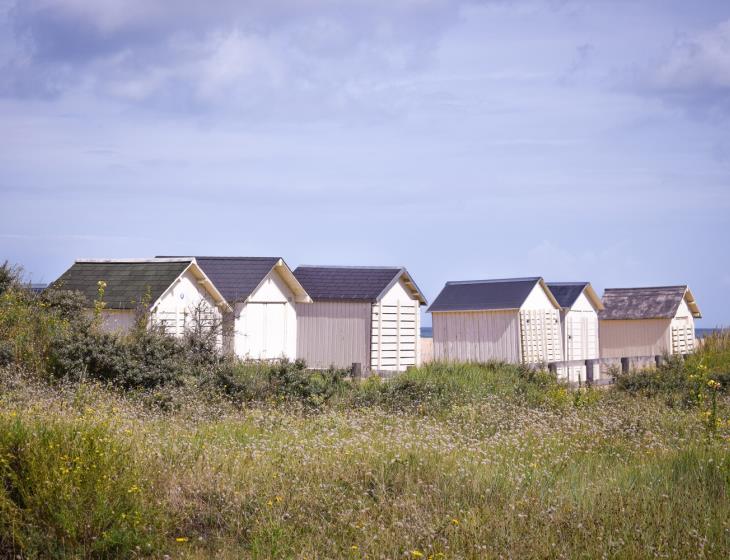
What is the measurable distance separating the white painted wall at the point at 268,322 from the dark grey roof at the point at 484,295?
6269 mm

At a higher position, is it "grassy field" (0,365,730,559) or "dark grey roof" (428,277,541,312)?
"dark grey roof" (428,277,541,312)

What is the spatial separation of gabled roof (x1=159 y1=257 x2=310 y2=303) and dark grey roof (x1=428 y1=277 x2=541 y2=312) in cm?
628

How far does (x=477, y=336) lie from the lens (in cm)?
3058

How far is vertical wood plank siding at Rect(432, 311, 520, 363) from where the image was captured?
2970cm

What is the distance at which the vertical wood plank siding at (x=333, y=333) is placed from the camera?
27422mm

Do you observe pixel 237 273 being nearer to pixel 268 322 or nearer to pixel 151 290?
pixel 268 322

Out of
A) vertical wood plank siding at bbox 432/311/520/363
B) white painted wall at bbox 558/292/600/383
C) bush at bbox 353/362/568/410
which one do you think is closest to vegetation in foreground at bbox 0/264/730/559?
bush at bbox 353/362/568/410

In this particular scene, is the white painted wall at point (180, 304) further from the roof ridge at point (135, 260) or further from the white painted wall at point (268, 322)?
the white painted wall at point (268, 322)

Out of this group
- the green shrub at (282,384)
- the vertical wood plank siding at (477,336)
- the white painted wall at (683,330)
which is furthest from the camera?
the white painted wall at (683,330)

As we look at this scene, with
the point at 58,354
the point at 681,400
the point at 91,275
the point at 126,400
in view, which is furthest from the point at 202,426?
the point at 91,275

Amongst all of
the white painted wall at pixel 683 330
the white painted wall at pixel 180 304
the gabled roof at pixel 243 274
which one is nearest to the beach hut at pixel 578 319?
the white painted wall at pixel 683 330

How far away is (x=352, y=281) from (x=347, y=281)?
0.20 m

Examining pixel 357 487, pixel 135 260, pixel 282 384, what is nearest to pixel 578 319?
pixel 135 260

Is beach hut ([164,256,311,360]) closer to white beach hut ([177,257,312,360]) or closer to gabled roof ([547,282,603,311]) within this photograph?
white beach hut ([177,257,312,360])
